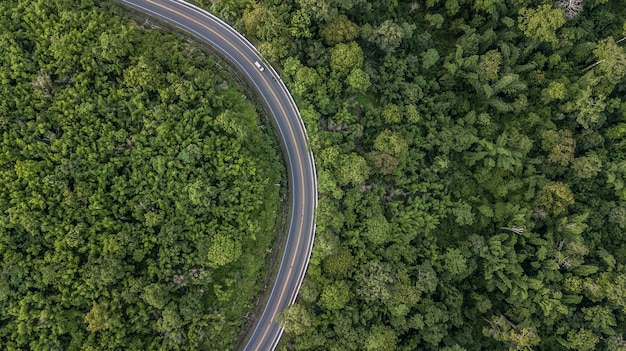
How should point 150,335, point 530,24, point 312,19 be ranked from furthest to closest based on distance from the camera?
point 530,24 < point 312,19 < point 150,335

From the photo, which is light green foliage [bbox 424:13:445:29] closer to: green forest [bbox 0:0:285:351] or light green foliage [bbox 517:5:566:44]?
light green foliage [bbox 517:5:566:44]

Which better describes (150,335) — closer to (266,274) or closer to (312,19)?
(266,274)

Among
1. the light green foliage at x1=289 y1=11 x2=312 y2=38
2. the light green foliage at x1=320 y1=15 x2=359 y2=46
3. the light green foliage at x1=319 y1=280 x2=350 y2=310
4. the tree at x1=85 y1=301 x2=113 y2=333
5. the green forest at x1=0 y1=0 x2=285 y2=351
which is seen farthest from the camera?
the light green foliage at x1=320 y1=15 x2=359 y2=46

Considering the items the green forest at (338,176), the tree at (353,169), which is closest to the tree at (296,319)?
the green forest at (338,176)

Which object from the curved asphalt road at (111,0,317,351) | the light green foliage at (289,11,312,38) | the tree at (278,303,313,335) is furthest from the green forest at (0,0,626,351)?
the curved asphalt road at (111,0,317,351)

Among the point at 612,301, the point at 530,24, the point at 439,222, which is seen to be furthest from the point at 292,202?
the point at 612,301
